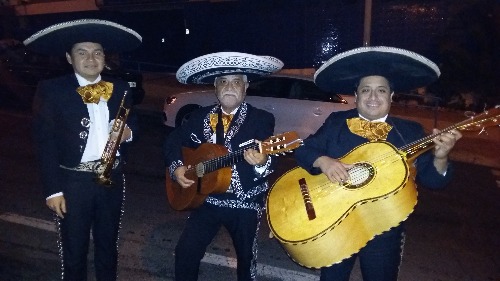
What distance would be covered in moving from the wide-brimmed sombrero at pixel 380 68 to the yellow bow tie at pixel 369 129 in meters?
0.33

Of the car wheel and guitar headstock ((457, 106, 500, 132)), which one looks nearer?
guitar headstock ((457, 106, 500, 132))

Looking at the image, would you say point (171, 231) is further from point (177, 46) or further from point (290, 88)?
point (177, 46)

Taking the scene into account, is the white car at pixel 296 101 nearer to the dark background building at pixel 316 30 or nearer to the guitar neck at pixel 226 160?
the guitar neck at pixel 226 160

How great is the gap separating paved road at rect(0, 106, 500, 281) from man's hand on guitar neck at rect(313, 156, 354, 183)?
80.3 inches

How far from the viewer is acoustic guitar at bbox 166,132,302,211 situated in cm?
334

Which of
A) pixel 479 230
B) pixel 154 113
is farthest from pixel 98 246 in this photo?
pixel 154 113

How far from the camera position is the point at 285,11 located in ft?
55.2

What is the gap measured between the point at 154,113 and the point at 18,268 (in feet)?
28.0

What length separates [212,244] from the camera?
541cm

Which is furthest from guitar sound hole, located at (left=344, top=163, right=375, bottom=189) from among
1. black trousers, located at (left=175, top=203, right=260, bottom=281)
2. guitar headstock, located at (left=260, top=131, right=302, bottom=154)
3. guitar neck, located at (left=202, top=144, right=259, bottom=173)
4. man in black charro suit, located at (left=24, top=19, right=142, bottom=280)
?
man in black charro suit, located at (left=24, top=19, right=142, bottom=280)

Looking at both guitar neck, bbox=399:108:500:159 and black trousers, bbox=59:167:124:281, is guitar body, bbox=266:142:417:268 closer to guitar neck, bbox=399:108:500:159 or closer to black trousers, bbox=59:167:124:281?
guitar neck, bbox=399:108:500:159

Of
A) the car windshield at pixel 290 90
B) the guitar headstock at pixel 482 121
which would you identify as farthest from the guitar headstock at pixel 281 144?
the car windshield at pixel 290 90

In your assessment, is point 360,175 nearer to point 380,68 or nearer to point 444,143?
point 444,143

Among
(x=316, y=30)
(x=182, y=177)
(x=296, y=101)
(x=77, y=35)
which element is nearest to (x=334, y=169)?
(x=182, y=177)
